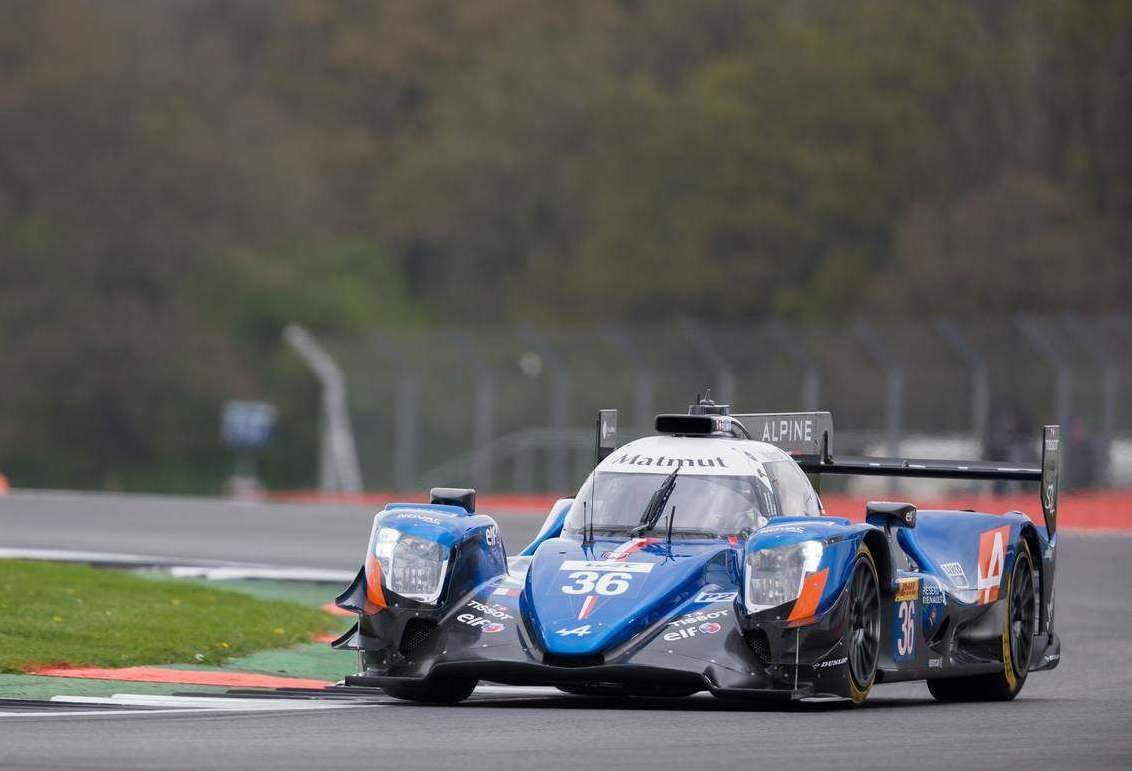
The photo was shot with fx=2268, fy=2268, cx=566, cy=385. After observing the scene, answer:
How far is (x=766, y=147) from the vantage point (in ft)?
201

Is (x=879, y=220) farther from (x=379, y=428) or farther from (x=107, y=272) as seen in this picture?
(x=379, y=428)

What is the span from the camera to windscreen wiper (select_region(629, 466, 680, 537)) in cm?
1113

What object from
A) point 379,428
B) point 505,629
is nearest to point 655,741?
point 505,629

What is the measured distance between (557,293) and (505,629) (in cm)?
5684

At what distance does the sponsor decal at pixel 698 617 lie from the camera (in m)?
10.1

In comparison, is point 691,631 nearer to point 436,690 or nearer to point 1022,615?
point 436,690

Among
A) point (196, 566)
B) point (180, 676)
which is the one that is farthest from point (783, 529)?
point (196, 566)

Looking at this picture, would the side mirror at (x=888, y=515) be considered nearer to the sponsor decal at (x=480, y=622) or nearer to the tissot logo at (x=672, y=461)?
the tissot logo at (x=672, y=461)

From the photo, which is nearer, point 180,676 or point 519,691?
point 180,676

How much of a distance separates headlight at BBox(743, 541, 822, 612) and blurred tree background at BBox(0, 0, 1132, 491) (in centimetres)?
4181

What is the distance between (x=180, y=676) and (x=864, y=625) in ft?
12.0

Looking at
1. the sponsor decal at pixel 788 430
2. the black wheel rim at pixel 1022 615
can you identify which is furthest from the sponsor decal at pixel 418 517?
the black wheel rim at pixel 1022 615

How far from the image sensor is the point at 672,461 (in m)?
11.5

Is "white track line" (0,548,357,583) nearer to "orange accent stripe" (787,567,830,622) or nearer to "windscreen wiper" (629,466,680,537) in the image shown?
"windscreen wiper" (629,466,680,537)
